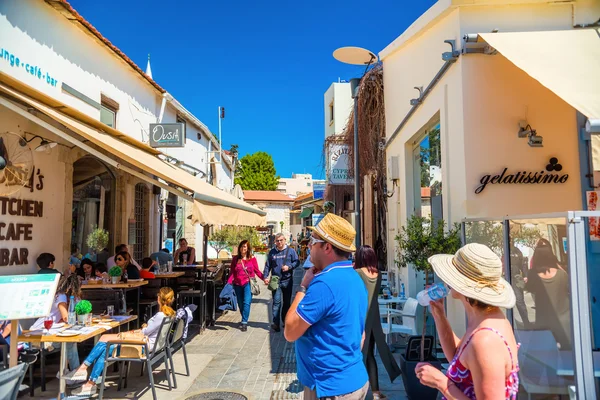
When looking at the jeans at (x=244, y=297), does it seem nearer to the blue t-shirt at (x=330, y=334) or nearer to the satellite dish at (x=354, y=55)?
the satellite dish at (x=354, y=55)

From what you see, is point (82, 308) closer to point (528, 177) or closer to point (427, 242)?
point (427, 242)

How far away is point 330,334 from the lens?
2.38 metres

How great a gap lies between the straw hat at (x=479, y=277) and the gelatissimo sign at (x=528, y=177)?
2866mm

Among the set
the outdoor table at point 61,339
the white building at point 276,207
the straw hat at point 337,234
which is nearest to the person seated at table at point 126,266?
the outdoor table at point 61,339

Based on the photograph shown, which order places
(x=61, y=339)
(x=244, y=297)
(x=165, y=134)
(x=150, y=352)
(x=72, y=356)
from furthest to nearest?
(x=165, y=134) → (x=244, y=297) → (x=72, y=356) → (x=150, y=352) → (x=61, y=339)

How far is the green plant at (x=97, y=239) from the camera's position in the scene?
9211 millimetres

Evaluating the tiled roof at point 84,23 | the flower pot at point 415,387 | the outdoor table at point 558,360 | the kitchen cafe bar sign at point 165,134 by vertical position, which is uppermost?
the tiled roof at point 84,23

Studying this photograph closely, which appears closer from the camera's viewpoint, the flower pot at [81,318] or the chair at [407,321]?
the flower pot at [81,318]

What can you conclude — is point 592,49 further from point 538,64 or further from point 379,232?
point 379,232

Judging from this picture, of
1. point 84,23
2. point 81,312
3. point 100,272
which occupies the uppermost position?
point 84,23

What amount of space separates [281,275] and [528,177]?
457cm

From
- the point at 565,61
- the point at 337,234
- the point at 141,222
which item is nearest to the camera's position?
the point at 337,234

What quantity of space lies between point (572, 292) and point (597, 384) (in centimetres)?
63

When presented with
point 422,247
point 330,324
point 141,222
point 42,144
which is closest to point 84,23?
point 42,144
